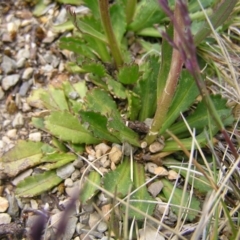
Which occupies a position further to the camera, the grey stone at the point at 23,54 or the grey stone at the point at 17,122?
the grey stone at the point at 23,54

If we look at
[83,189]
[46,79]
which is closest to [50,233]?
[83,189]

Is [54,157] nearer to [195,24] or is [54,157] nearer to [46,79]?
[46,79]

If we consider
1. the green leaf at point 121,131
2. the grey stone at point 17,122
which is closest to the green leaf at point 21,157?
the grey stone at point 17,122

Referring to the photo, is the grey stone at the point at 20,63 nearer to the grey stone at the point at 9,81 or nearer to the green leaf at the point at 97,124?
the grey stone at the point at 9,81

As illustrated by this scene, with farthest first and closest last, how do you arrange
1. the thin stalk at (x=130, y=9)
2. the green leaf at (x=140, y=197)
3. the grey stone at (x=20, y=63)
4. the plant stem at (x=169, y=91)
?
1. the grey stone at (x=20, y=63)
2. the thin stalk at (x=130, y=9)
3. the green leaf at (x=140, y=197)
4. the plant stem at (x=169, y=91)

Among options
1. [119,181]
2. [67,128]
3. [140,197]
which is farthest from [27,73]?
[140,197]

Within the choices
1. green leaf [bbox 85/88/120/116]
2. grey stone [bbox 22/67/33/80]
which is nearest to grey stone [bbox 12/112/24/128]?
grey stone [bbox 22/67/33/80]
